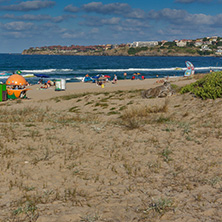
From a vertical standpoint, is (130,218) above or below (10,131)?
below

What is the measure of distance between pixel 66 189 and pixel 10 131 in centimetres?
416

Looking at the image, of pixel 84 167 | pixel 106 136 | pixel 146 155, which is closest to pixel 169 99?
pixel 106 136

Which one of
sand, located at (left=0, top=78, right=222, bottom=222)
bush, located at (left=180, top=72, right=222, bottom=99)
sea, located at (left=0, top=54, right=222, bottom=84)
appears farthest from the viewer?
sea, located at (left=0, top=54, right=222, bottom=84)

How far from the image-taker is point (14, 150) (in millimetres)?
6613

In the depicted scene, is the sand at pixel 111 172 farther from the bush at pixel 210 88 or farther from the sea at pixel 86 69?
the sea at pixel 86 69

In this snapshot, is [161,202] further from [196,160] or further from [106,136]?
[106,136]

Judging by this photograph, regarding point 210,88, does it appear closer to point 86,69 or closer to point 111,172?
point 111,172

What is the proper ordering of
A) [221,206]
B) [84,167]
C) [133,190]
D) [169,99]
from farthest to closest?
[169,99], [84,167], [133,190], [221,206]

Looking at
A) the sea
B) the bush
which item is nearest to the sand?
the bush

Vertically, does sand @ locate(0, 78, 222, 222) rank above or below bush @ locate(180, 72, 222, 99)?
below

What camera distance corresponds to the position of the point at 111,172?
18.7 ft

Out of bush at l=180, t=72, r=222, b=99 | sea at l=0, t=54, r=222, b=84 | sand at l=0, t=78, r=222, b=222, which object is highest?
sea at l=0, t=54, r=222, b=84

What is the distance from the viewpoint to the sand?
412 cm

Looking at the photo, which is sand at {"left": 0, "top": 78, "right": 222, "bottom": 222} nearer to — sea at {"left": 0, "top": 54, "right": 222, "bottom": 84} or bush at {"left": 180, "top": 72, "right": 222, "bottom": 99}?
bush at {"left": 180, "top": 72, "right": 222, "bottom": 99}
